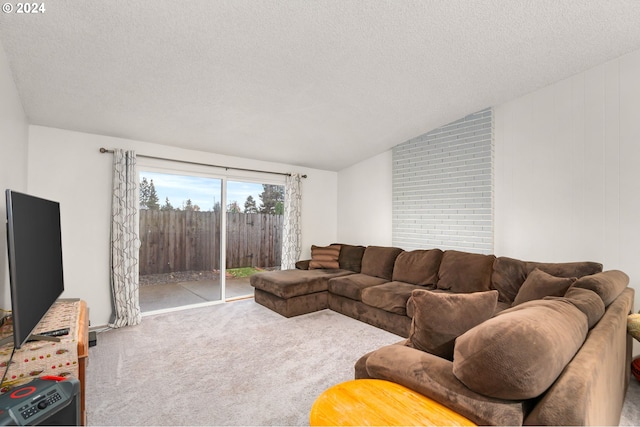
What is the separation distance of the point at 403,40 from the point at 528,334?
229 centimetres

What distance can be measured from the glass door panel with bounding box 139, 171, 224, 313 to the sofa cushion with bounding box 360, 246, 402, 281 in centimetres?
226

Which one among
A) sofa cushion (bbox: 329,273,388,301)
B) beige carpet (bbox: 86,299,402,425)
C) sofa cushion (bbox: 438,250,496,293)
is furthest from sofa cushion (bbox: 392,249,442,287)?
beige carpet (bbox: 86,299,402,425)

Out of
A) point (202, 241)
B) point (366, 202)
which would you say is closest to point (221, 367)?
point (202, 241)

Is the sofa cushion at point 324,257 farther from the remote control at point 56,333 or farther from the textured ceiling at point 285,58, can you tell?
the remote control at point 56,333

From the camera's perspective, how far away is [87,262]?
11.5 ft

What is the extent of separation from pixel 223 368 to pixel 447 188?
3.51 m

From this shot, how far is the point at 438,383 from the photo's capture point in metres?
1.25

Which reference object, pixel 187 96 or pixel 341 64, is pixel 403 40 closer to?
pixel 341 64

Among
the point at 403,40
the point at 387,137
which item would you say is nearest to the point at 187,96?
the point at 403,40

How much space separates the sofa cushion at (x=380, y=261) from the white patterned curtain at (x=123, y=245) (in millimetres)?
3145

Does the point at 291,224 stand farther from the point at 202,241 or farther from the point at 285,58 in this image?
the point at 285,58

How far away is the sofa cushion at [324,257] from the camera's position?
5094 mm

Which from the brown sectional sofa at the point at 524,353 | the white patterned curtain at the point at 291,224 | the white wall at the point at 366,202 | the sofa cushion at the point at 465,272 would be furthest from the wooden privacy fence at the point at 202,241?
the brown sectional sofa at the point at 524,353

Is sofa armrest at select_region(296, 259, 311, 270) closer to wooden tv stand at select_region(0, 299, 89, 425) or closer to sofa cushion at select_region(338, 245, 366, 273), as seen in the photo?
sofa cushion at select_region(338, 245, 366, 273)
